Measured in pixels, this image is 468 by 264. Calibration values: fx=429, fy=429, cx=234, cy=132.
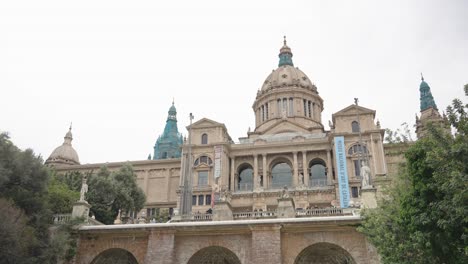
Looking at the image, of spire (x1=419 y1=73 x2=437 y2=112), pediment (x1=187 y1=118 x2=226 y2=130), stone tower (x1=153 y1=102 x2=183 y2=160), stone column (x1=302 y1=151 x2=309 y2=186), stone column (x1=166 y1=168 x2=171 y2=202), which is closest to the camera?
stone column (x1=302 y1=151 x2=309 y2=186)

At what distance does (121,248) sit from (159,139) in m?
72.5

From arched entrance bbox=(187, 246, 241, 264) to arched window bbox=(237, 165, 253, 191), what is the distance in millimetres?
28797

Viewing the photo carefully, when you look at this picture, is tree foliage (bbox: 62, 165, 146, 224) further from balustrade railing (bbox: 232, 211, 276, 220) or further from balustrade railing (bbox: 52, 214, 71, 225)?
balustrade railing (bbox: 232, 211, 276, 220)

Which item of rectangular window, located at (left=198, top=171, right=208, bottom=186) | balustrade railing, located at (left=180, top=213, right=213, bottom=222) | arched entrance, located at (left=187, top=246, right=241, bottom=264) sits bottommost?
arched entrance, located at (left=187, top=246, right=241, bottom=264)

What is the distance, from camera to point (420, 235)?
506 inches

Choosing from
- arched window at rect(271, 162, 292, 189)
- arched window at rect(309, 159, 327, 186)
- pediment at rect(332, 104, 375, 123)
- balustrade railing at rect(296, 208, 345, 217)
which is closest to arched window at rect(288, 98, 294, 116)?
arched window at rect(271, 162, 292, 189)

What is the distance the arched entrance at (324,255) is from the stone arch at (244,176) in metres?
29.8

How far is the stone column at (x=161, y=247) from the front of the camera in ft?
64.8

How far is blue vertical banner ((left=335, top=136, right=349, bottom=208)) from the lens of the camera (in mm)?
42562

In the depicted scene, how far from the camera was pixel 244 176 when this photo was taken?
5225cm

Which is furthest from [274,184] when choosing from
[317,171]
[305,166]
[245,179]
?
[317,171]

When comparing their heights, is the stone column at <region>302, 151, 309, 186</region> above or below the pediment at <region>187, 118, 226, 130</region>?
below

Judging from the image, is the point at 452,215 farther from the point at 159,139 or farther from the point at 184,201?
the point at 159,139

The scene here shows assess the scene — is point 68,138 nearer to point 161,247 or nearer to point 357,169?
point 357,169
